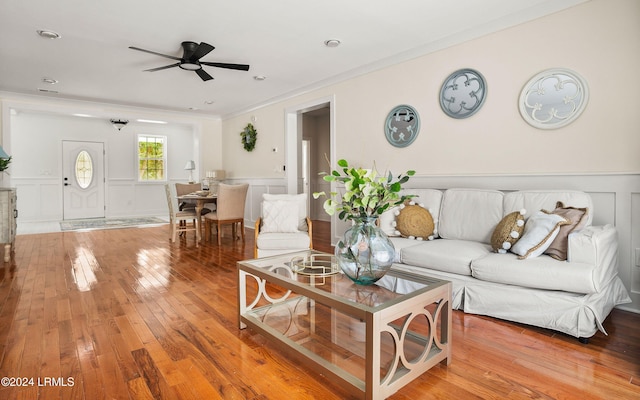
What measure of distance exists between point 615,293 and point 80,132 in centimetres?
1054

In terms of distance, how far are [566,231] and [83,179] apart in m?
10.2

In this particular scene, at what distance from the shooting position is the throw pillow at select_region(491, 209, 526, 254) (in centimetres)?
264

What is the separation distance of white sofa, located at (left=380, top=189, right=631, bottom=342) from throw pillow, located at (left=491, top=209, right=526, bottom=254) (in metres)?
0.06

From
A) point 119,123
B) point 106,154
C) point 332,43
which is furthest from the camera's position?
point 106,154

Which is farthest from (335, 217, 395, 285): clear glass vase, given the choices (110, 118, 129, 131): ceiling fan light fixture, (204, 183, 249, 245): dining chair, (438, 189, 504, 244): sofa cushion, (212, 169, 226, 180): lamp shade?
(110, 118, 129, 131): ceiling fan light fixture

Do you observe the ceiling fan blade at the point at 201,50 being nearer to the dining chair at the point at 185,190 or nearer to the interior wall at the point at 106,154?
the dining chair at the point at 185,190

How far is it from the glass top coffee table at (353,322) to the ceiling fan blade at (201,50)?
2492mm

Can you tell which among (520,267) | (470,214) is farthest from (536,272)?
(470,214)

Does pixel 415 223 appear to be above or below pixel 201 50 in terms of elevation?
below

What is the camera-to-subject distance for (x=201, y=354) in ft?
6.59

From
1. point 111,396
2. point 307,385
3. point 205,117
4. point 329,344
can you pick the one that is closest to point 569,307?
point 329,344

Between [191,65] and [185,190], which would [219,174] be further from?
[191,65]

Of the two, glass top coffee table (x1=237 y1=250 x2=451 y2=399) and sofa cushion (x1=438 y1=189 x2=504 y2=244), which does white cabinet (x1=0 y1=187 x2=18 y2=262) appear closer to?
glass top coffee table (x1=237 y1=250 x2=451 y2=399)

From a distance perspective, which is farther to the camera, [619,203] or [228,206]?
[228,206]
